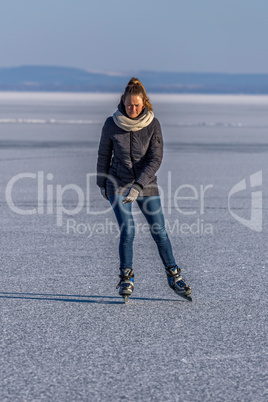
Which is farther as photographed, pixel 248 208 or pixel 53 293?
pixel 248 208

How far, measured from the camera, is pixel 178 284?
635 cm

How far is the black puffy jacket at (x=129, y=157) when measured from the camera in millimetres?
6105

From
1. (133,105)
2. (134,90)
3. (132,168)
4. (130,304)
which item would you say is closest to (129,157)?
(132,168)

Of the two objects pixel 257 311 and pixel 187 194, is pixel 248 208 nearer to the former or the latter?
pixel 187 194

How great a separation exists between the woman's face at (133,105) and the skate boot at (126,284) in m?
1.31

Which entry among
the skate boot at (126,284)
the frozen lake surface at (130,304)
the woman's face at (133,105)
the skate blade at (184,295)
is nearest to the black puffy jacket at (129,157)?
the woman's face at (133,105)

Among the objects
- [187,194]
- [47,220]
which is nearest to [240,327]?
[47,220]

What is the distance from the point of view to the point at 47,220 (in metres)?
10.8

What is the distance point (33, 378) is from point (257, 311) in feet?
7.36

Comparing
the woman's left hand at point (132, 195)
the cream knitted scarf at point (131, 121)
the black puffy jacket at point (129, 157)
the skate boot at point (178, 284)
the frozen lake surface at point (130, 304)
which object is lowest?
the frozen lake surface at point (130, 304)

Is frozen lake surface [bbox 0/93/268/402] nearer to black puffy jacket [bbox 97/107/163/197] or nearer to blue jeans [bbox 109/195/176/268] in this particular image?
blue jeans [bbox 109/195/176/268]

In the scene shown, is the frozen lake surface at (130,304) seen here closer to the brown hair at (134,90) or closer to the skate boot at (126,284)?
the skate boot at (126,284)

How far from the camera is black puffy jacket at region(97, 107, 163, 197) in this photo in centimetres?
611

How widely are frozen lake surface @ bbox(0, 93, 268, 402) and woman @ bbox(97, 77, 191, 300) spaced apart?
35 cm
